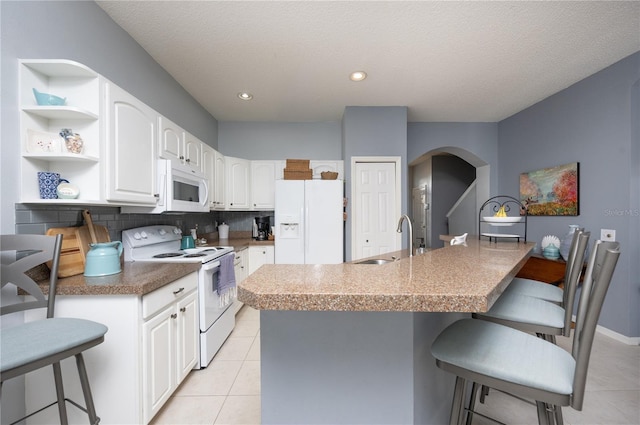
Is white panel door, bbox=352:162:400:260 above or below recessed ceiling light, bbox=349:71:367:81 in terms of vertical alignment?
below

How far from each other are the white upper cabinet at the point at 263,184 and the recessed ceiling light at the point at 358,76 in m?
1.75

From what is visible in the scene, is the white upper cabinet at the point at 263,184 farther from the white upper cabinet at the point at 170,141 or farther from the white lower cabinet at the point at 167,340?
the white lower cabinet at the point at 167,340

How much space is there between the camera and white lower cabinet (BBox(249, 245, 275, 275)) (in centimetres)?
363

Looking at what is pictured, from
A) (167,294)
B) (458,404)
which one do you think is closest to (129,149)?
(167,294)

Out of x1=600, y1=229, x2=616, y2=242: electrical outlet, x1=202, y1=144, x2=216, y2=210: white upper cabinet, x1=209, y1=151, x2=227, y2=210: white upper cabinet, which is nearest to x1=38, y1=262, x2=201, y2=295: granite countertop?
x1=202, y1=144, x2=216, y2=210: white upper cabinet

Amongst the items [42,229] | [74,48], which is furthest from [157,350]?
[74,48]

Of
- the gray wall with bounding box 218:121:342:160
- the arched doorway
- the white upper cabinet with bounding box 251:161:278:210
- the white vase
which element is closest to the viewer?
the white vase

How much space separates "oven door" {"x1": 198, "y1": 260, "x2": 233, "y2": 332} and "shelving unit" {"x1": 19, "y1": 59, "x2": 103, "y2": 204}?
36.3 inches

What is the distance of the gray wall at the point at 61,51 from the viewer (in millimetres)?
1314

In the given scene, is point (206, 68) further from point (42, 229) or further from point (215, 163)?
point (42, 229)

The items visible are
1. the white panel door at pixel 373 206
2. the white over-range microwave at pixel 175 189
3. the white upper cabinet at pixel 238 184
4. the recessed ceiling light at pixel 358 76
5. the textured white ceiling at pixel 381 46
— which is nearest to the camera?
the textured white ceiling at pixel 381 46

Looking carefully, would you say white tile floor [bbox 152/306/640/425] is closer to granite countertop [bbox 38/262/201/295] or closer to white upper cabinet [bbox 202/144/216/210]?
granite countertop [bbox 38/262/201/295]

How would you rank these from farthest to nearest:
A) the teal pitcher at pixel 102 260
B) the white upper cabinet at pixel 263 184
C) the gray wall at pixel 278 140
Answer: the gray wall at pixel 278 140
the white upper cabinet at pixel 263 184
the teal pitcher at pixel 102 260

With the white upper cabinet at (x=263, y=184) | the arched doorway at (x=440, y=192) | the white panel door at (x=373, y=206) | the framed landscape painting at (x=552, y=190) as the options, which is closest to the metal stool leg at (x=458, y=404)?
the white panel door at (x=373, y=206)
